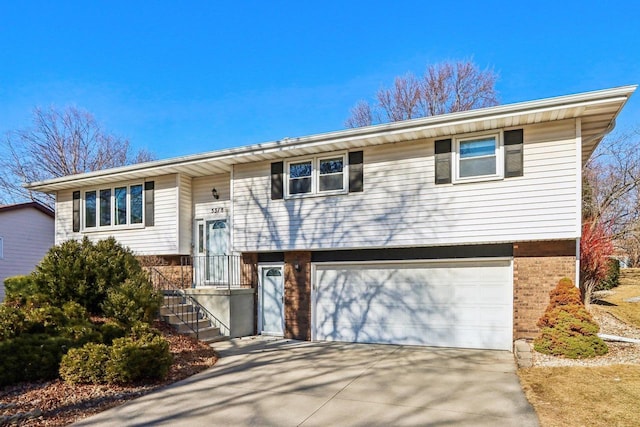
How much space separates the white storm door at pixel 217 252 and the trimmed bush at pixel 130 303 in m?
3.66

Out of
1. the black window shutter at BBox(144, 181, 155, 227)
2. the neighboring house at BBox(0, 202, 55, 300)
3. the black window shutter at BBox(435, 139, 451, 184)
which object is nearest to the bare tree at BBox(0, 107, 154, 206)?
the neighboring house at BBox(0, 202, 55, 300)

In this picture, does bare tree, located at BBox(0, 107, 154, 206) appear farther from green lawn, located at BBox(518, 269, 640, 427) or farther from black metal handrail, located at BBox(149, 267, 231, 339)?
green lawn, located at BBox(518, 269, 640, 427)

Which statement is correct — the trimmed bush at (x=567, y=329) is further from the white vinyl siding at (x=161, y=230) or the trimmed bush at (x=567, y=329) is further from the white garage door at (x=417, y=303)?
the white vinyl siding at (x=161, y=230)

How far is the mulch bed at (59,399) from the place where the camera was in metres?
4.97

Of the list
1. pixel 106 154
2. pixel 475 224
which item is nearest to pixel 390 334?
pixel 475 224

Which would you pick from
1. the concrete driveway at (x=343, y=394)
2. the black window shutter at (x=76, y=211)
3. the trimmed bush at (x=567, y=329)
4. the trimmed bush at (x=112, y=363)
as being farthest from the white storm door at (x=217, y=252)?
the trimmed bush at (x=567, y=329)

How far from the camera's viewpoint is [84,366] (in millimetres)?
6238

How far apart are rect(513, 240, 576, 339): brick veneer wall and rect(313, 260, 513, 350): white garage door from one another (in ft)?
0.76

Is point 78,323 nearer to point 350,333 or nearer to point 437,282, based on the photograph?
point 350,333

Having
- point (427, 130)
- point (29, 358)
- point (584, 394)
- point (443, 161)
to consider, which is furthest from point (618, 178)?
point (29, 358)

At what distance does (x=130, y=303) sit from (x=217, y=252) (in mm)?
4572

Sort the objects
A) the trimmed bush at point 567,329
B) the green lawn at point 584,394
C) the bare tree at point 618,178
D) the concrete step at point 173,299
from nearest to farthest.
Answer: the green lawn at point 584,394, the trimmed bush at point 567,329, the concrete step at point 173,299, the bare tree at point 618,178

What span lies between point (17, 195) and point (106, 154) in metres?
5.73

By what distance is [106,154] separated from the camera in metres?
27.4
